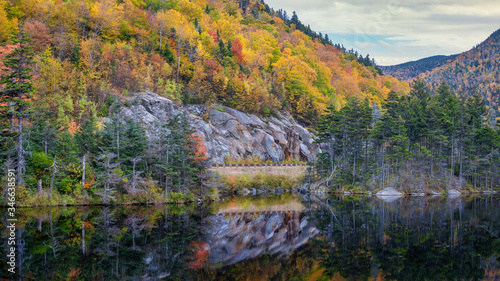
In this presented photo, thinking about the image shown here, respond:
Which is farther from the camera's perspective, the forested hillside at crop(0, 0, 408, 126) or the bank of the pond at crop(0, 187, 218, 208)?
the forested hillside at crop(0, 0, 408, 126)

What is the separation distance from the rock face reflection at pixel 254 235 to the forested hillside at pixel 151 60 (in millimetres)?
25931

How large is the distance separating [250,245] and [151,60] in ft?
188

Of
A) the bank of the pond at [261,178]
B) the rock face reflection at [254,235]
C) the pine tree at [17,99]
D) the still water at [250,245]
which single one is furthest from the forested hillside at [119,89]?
the rock face reflection at [254,235]

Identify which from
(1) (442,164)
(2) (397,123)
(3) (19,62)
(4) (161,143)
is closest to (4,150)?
(3) (19,62)

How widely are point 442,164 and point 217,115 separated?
38.0 m

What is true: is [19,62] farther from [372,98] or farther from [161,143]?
[372,98]

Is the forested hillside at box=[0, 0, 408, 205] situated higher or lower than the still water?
higher

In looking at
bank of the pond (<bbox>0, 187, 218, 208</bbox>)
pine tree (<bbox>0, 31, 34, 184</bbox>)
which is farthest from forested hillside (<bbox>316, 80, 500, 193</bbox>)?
pine tree (<bbox>0, 31, 34, 184</bbox>)

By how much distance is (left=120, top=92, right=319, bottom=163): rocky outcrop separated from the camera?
207 feet

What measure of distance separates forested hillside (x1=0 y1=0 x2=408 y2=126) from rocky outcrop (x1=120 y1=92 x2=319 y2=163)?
287cm

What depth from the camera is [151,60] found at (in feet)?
247

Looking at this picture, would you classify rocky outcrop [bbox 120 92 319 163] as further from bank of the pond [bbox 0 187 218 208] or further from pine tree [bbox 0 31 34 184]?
pine tree [bbox 0 31 34 184]

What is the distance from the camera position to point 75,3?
69.9 meters

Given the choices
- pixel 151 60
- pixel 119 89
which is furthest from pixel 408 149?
pixel 151 60
